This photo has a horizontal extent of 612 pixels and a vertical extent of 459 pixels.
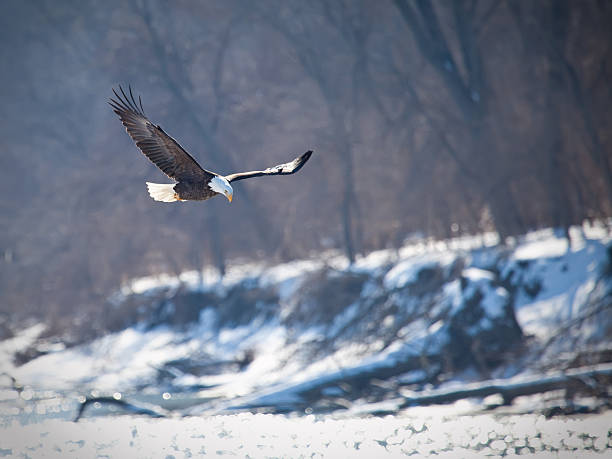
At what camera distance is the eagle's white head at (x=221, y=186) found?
577 centimetres

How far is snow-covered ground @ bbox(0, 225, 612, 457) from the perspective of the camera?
30.1 ft

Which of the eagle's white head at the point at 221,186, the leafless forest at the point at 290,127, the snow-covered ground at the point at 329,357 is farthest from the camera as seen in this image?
the leafless forest at the point at 290,127

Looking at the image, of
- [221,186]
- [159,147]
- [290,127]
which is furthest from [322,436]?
[290,127]

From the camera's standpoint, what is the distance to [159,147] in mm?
5953

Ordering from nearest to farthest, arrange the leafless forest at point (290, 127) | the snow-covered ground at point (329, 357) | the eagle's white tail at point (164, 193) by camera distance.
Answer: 1. the eagle's white tail at point (164, 193)
2. the snow-covered ground at point (329, 357)
3. the leafless forest at point (290, 127)

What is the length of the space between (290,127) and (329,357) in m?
5.71

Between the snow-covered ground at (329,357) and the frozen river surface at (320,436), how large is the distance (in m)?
0.03

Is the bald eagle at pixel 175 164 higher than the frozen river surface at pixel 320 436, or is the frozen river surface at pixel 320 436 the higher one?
the bald eagle at pixel 175 164

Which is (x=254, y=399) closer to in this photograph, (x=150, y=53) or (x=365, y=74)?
(x=365, y=74)

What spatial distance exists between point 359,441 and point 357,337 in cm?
466

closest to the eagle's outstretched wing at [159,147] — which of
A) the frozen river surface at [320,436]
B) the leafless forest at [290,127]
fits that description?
the frozen river surface at [320,436]

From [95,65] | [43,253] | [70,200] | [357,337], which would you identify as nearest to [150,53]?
[95,65]

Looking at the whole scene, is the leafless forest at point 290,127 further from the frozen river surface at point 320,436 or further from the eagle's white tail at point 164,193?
the eagle's white tail at point 164,193

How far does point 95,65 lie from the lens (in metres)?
18.3
